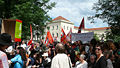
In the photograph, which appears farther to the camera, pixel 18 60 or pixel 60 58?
pixel 18 60

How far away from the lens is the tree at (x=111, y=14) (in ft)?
46.5

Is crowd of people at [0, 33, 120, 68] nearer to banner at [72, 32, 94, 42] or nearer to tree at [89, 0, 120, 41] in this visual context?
banner at [72, 32, 94, 42]

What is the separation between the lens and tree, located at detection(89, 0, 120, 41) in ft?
46.5

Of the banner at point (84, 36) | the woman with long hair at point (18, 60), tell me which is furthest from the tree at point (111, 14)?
the woman with long hair at point (18, 60)

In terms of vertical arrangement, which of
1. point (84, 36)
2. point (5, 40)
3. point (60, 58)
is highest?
point (5, 40)

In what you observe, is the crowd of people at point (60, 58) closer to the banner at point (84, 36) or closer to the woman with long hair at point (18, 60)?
the woman with long hair at point (18, 60)

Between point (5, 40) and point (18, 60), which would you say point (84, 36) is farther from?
point (5, 40)

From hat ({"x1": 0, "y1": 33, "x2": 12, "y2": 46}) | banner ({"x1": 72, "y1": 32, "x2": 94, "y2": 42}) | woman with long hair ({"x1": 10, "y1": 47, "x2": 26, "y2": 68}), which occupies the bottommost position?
woman with long hair ({"x1": 10, "y1": 47, "x2": 26, "y2": 68})

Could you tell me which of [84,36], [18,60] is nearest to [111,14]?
Result: [84,36]

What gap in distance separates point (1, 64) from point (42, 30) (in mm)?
22826

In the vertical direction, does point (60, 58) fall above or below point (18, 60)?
above

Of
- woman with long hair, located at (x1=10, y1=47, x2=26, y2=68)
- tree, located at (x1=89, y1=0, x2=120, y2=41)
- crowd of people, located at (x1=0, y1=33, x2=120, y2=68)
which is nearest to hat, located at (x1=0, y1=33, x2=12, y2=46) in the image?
crowd of people, located at (x1=0, y1=33, x2=120, y2=68)

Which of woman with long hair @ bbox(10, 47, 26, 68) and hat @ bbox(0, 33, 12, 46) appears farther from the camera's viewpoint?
woman with long hair @ bbox(10, 47, 26, 68)

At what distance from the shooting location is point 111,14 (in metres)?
15.1
